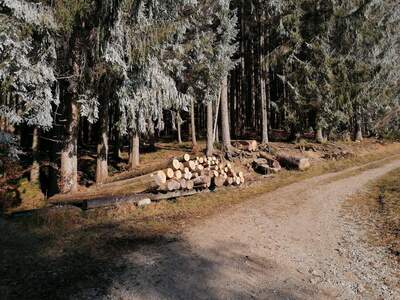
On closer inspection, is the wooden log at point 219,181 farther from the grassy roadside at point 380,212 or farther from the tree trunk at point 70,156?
the tree trunk at point 70,156

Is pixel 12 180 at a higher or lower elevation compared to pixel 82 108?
lower

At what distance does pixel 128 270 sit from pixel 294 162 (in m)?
13.4

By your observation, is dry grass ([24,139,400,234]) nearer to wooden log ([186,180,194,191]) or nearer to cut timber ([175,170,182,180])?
wooden log ([186,180,194,191])

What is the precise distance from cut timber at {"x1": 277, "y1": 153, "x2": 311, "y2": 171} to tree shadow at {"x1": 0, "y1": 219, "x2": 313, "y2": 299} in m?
11.1

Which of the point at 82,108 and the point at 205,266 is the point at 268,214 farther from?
the point at 82,108

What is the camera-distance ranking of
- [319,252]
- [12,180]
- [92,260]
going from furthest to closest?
[12,180] → [319,252] → [92,260]

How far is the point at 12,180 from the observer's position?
16.7 meters

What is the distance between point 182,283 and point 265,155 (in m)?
13.3

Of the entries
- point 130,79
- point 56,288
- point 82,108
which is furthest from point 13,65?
point 56,288

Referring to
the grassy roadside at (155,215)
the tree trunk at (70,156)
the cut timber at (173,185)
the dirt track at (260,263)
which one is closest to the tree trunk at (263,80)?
the grassy roadside at (155,215)

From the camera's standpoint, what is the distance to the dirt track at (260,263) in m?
6.07

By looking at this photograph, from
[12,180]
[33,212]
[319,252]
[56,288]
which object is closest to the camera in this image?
[56,288]

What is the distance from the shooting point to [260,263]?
7285mm

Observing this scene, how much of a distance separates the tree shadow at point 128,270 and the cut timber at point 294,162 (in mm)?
11122
